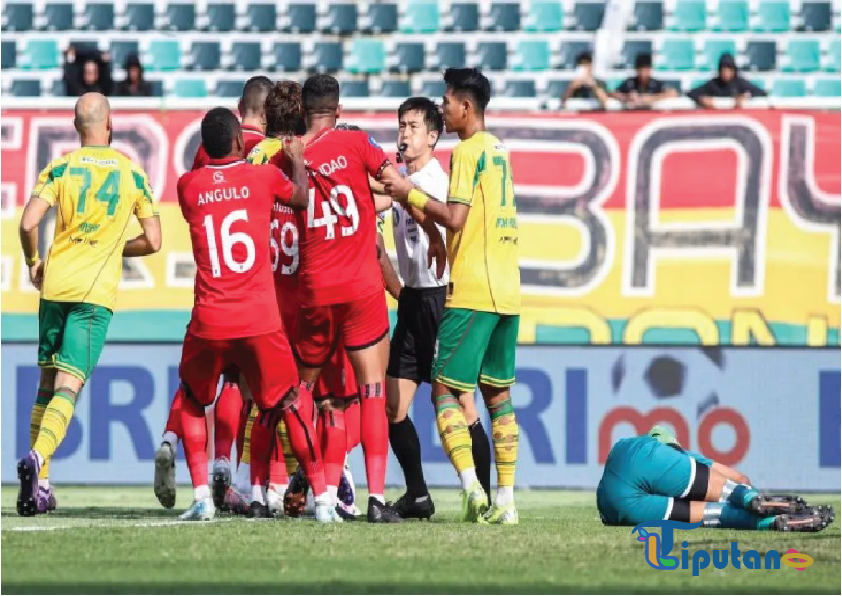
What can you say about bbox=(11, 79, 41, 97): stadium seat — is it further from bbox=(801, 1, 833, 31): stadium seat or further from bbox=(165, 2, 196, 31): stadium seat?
bbox=(801, 1, 833, 31): stadium seat

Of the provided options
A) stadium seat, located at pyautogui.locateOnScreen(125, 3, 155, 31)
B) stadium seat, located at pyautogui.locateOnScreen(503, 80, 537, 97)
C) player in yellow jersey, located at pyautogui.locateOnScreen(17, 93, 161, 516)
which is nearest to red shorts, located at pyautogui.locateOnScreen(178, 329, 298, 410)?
player in yellow jersey, located at pyautogui.locateOnScreen(17, 93, 161, 516)

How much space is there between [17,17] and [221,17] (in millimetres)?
2212

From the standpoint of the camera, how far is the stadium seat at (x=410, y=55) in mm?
16594

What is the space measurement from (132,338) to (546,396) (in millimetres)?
3330

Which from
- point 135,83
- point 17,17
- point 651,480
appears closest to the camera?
point 651,480

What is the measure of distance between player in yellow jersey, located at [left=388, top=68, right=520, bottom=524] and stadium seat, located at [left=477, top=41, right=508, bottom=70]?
27.2 ft

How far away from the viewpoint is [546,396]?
12.5 metres

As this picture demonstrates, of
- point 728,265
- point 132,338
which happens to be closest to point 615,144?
point 728,265

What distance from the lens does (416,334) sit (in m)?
8.84

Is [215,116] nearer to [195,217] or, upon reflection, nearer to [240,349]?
[195,217]


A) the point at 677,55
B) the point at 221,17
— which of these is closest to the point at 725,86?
the point at 677,55

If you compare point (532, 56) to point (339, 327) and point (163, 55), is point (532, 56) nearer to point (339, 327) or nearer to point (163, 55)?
point (163, 55)

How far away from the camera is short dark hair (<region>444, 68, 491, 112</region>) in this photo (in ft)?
27.1

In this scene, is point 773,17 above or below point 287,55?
above
